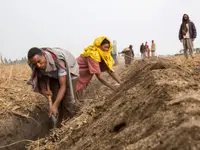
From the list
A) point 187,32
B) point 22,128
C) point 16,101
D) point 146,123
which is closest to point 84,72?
point 16,101

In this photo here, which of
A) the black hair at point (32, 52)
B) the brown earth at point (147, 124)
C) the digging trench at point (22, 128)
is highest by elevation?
the black hair at point (32, 52)

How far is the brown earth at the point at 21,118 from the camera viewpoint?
5.03 metres

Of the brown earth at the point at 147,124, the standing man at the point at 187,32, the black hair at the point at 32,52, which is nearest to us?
the brown earth at the point at 147,124

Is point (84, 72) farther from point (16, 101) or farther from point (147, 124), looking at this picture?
point (147, 124)

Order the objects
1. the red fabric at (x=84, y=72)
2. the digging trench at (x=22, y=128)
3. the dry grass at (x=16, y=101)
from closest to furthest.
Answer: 1. the digging trench at (x=22, y=128)
2. the dry grass at (x=16, y=101)
3. the red fabric at (x=84, y=72)

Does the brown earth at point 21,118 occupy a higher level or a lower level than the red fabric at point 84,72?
lower

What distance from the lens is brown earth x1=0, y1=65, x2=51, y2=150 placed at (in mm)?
5027

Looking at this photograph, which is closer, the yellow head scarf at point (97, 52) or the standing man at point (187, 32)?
the yellow head scarf at point (97, 52)

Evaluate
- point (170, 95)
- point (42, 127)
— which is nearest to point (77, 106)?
point (42, 127)

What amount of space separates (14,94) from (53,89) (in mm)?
1772

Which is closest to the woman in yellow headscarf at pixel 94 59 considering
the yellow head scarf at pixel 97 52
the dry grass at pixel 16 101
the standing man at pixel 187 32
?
the yellow head scarf at pixel 97 52

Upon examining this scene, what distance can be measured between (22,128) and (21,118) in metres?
0.26

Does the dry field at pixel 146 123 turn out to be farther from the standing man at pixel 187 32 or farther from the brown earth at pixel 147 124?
the standing man at pixel 187 32

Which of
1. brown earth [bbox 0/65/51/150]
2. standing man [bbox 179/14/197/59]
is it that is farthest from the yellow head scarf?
standing man [bbox 179/14/197/59]
